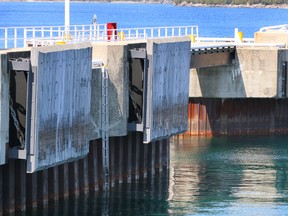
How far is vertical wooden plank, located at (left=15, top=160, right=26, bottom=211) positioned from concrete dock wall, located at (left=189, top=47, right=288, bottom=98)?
30.6m

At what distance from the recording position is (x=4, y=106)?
4766 centimetres

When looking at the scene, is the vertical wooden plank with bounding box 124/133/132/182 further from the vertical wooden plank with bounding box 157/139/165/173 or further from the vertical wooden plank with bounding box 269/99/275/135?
the vertical wooden plank with bounding box 269/99/275/135

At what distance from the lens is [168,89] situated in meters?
60.7

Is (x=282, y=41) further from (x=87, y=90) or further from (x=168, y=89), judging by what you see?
(x=87, y=90)

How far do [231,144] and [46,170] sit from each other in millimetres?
26152

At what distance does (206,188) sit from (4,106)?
588 inches

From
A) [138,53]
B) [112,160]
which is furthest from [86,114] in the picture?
[138,53]

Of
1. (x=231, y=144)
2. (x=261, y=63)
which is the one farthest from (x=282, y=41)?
(x=231, y=144)

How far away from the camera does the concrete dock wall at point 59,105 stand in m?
48.6

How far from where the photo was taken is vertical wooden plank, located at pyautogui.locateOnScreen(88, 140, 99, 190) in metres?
56.0

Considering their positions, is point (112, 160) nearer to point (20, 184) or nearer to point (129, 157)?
point (129, 157)

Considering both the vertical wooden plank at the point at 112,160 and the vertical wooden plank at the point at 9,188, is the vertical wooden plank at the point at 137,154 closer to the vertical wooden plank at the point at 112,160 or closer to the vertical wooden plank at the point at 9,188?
the vertical wooden plank at the point at 112,160

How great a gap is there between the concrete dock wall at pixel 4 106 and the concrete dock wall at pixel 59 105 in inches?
42.1

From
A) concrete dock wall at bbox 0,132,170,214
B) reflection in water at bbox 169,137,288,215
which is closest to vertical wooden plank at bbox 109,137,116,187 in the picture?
concrete dock wall at bbox 0,132,170,214
